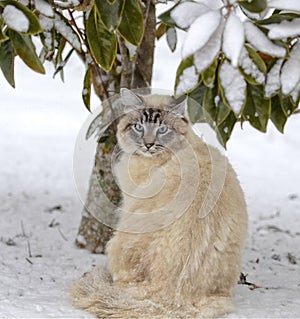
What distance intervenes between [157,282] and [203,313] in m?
0.18

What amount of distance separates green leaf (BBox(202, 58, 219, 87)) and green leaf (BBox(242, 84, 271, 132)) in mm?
132

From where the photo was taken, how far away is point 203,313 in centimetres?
206

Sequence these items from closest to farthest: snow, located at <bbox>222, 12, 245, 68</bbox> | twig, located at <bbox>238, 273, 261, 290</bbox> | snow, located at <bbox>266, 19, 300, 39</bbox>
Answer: snow, located at <bbox>222, 12, 245, 68</bbox>
snow, located at <bbox>266, 19, 300, 39</bbox>
twig, located at <bbox>238, 273, 261, 290</bbox>

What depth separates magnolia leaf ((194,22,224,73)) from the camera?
1481 millimetres

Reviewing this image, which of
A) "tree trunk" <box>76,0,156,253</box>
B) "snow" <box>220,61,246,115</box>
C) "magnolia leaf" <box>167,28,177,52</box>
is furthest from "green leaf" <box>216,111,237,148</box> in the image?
"tree trunk" <box>76,0,156,253</box>

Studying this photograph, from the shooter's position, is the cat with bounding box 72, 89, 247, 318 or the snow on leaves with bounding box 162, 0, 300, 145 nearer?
the snow on leaves with bounding box 162, 0, 300, 145

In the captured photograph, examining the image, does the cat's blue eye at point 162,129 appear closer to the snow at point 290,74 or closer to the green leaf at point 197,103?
the green leaf at point 197,103

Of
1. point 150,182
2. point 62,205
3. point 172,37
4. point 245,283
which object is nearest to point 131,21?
point 150,182

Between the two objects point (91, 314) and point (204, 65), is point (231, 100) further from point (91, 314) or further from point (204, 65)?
point (91, 314)

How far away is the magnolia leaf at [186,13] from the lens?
1.55 meters

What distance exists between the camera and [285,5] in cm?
155

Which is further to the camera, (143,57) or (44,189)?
(44,189)

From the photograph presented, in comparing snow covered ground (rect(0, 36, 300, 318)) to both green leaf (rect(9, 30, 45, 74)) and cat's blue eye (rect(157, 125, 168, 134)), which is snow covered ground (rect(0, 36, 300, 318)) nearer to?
cat's blue eye (rect(157, 125, 168, 134))

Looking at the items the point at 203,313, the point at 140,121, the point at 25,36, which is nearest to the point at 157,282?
the point at 203,313
